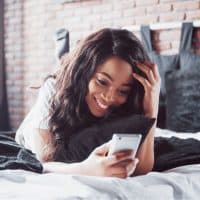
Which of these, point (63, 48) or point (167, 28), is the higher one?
point (167, 28)

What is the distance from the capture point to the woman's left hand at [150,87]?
142 centimetres

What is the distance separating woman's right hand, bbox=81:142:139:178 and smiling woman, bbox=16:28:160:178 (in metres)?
0.16

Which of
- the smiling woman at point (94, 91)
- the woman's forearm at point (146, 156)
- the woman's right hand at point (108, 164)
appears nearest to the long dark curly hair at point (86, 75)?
the smiling woman at point (94, 91)

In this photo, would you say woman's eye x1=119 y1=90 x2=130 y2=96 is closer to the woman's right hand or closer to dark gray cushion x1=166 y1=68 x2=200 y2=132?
the woman's right hand

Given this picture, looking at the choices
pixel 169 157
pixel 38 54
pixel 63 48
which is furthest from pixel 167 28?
pixel 169 157

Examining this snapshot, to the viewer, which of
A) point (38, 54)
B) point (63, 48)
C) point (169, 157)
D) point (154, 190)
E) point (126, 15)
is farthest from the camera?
point (38, 54)

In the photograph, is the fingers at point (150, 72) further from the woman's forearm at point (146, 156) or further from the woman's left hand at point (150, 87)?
the woman's forearm at point (146, 156)

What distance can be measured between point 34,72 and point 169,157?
258 cm

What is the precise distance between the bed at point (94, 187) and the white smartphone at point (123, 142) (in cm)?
8

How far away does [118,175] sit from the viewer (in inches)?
45.9

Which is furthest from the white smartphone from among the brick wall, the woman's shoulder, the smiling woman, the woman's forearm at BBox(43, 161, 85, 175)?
the brick wall

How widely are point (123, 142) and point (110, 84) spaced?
411 millimetres

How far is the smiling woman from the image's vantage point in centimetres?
143

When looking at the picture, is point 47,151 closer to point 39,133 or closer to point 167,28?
point 39,133
